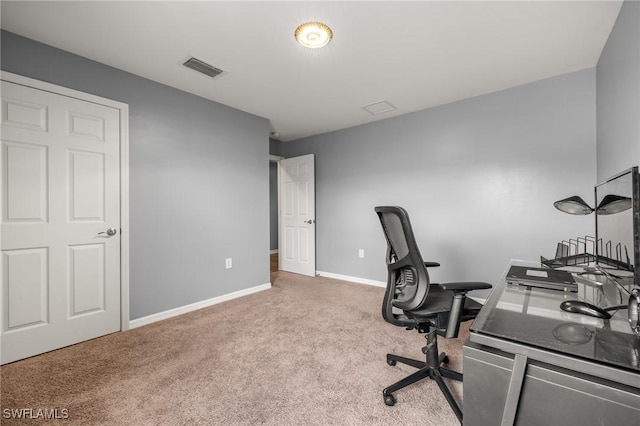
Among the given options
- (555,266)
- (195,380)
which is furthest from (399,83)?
(195,380)

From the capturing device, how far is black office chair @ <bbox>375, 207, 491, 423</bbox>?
1.47 m

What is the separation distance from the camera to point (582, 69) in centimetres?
249

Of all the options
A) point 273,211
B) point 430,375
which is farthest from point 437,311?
point 273,211

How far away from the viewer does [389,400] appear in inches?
58.9

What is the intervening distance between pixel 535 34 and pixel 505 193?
59.3 inches

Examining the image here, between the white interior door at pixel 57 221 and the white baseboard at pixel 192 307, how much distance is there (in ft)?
0.67

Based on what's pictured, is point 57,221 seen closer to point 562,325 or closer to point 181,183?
point 181,183

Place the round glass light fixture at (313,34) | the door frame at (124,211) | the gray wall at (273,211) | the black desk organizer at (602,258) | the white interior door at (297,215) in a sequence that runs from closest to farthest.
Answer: the black desk organizer at (602,258) < the round glass light fixture at (313,34) < the door frame at (124,211) < the white interior door at (297,215) < the gray wall at (273,211)

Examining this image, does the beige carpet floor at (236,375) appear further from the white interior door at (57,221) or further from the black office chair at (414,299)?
the white interior door at (57,221)

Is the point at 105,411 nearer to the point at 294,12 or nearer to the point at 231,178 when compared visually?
the point at 231,178

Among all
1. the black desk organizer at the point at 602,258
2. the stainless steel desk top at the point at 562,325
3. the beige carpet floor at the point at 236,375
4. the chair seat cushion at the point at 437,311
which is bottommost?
the beige carpet floor at the point at 236,375

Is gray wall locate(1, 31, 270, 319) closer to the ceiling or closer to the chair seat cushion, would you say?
the ceiling

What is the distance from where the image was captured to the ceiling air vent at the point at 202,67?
2.35 meters

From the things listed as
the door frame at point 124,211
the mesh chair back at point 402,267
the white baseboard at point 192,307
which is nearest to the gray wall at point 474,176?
the white baseboard at point 192,307
